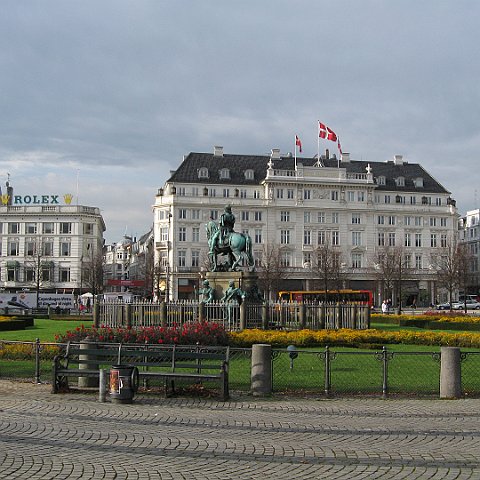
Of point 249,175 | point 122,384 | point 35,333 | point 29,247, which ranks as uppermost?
point 249,175

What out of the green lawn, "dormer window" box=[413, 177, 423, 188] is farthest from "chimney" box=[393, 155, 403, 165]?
the green lawn

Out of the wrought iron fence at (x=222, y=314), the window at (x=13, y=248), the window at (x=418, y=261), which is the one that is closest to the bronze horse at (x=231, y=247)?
the wrought iron fence at (x=222, y=314)

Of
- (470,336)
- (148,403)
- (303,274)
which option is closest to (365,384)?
(148,403)

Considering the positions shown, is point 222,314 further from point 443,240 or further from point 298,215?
point 443,240

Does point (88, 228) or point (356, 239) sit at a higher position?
point (88, 228)

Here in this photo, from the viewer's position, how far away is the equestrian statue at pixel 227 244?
32.6 m

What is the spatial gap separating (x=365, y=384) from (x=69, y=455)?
29.7ft

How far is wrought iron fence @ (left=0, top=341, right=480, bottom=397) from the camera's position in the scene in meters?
15.5

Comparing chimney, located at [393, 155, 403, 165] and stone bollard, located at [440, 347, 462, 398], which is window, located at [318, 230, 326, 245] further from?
stone bollard, located at [440, 347, 462, 398]

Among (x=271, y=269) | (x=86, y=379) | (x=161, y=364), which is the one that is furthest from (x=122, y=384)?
(x=271, y=269)

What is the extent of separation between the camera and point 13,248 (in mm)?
94625

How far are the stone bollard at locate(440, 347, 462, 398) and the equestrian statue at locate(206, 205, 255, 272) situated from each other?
58.9 feet

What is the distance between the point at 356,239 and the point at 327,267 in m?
23.2

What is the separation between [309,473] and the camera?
859cm
